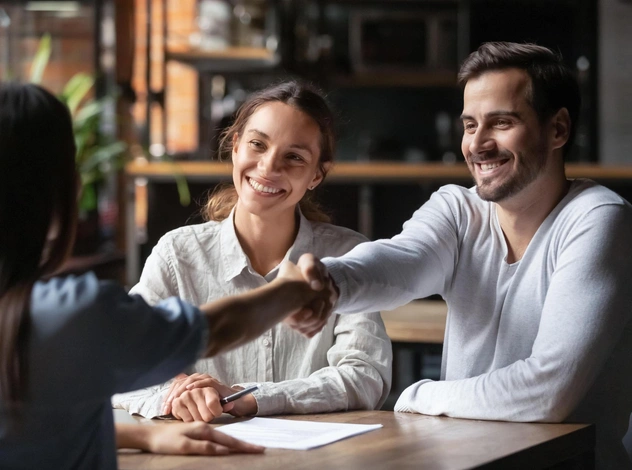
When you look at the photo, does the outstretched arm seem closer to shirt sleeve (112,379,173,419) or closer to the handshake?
the handshake

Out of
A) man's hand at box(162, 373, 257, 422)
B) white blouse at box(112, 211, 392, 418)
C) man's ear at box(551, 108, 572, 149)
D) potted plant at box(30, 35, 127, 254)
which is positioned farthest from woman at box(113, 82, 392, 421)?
potted plant at box(30, 35, 127, 254)

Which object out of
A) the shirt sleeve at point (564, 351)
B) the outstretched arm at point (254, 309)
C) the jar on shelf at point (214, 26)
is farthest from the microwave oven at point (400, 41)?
the outstretched arm at point (254, 309)

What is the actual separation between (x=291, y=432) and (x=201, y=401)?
19 centimetres

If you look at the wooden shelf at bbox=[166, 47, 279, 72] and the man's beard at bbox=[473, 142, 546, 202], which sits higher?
the wooden shelf at bbox=[166, 47, 279, 72]

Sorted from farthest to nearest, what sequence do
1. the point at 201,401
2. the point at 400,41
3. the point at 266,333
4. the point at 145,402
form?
the point at 400,41 → the point at 266,333 → the point at 145,402 → the point at 201,401

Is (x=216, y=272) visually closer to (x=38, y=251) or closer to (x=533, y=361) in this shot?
(x=533, y=361)

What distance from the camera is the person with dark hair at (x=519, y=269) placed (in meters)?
1.64

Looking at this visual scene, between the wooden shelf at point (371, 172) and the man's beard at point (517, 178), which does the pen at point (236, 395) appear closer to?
the man's beard at point (517, 178)

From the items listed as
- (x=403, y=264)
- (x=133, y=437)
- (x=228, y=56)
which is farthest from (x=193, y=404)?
(x=228, y=56)

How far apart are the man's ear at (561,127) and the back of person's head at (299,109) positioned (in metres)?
0.46

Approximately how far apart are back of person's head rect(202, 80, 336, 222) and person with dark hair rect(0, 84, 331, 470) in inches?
37.6

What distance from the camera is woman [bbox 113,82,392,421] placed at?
188 cm

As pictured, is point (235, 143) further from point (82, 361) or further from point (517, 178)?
point (82, 361)

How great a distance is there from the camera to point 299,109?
1996 millimetres
